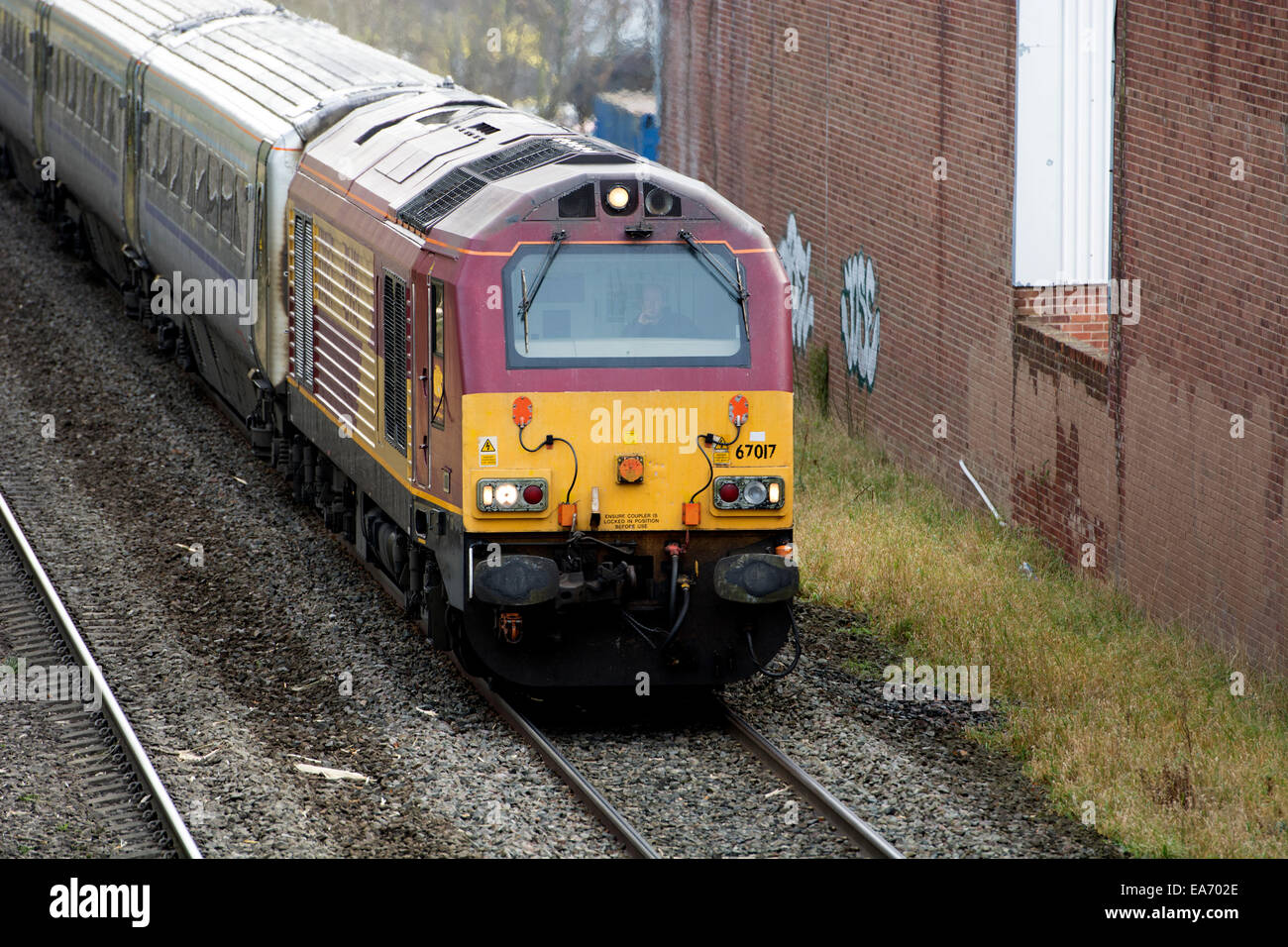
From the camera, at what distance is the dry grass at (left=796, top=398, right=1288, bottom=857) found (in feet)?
30.8

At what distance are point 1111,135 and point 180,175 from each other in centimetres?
812

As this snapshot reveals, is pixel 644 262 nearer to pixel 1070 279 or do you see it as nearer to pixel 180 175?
pixel 1070 279

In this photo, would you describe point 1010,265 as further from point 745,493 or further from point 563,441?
point 563,441

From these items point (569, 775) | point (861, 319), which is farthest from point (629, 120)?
point (569, 775)

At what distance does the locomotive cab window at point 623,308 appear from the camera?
32.7 ft

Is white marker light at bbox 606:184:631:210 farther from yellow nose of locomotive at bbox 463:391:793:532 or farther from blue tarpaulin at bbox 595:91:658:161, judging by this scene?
blue tarpaulin at bbox 595:91:658:161

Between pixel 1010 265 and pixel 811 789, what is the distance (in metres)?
6.57

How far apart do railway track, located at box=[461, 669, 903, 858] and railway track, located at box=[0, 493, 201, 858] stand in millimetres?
1961

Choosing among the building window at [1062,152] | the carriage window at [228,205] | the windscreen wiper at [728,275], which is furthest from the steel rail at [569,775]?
the building window at [1062,152]

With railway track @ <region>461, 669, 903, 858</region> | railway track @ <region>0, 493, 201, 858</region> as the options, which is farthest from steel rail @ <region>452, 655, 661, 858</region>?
railway track @ <region>0, 493, 201, 858</region>

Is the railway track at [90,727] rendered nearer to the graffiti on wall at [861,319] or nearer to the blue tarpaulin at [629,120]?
the graffiti on wall at [861,319]

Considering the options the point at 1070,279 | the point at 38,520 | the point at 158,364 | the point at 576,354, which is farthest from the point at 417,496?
the point at 158,364

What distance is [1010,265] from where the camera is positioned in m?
14.9

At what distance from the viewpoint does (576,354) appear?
1002cm
